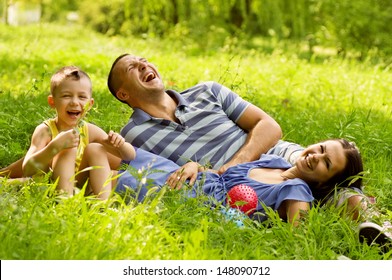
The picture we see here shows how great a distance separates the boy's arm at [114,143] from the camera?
3939mm

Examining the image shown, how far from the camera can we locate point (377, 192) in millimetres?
4379

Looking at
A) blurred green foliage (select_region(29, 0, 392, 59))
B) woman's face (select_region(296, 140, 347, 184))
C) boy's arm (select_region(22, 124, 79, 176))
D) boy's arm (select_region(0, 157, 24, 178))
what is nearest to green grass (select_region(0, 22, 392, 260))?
boy's arm (select_region(22, 124, 79, 176))

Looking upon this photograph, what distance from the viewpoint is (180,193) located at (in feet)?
13.0

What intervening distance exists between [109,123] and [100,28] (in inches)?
515

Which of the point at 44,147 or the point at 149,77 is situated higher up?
the point at 149,77

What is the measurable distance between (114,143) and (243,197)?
26.7 inches

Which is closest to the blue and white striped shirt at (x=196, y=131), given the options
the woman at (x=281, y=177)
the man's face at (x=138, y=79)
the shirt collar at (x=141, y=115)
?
the shirt collar at (x=141, y=115)

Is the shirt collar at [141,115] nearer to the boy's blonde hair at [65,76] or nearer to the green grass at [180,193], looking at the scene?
the green grass at [180,193]

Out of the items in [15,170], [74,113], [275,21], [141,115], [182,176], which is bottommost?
[275,21]

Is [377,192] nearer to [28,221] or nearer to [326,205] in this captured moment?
[326,205]

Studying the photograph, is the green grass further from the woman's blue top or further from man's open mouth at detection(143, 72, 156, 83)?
man's open mouth at detection(143, 72, 156, 83)

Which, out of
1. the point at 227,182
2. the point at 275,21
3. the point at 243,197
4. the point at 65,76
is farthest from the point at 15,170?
the point at 275,21

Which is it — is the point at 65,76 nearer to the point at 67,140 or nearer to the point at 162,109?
the point at 67,140
